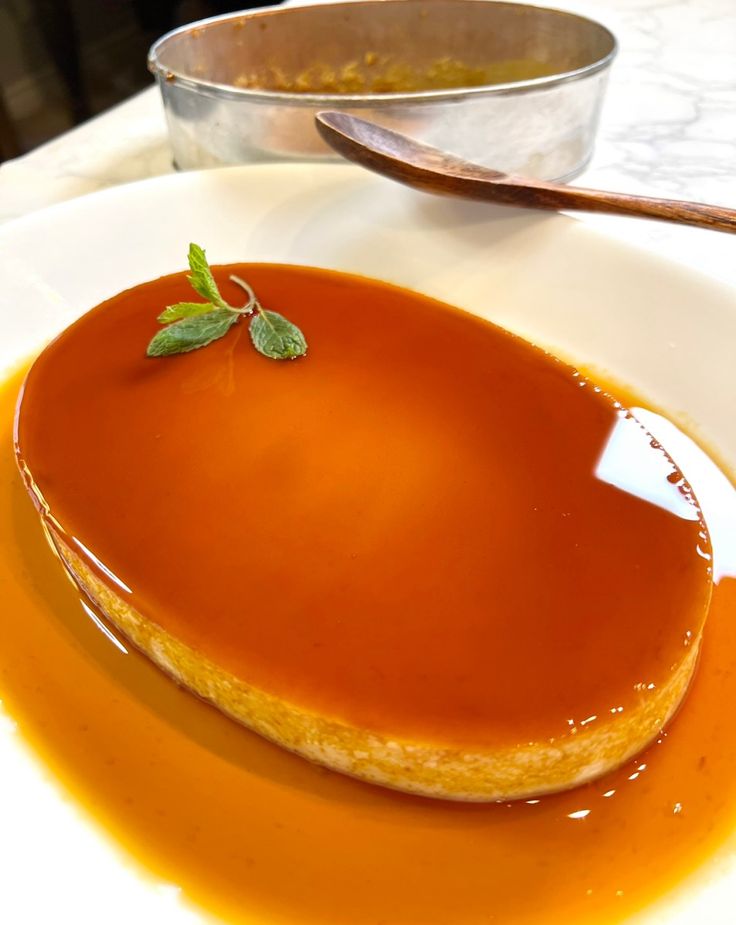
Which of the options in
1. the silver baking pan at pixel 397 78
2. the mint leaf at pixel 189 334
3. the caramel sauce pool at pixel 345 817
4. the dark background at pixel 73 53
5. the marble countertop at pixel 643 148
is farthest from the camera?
the dark background at pixel 73 53

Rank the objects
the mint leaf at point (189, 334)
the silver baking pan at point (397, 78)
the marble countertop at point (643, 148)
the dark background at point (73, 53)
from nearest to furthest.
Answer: the mint leaf at point (189, 334), the silver baking pan at point (397, 78), the marble countertop at point (643, 148), the dark background at point (73, 53)

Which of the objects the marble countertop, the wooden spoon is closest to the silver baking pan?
the wooden spoon

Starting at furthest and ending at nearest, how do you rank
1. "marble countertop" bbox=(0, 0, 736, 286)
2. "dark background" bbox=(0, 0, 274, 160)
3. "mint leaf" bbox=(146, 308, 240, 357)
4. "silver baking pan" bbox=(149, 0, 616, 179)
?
"dark background" bbox=(0, 0, 274, 160) → "marble countertop" bbox=(0, 0, 736, 286) → "silver baking pan" bbox=(149, 0, 616, 179) → "mint leaf" bbox=(146, 308, 240, 357)

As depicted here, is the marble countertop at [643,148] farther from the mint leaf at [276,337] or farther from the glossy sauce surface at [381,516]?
the mint leaf at [276,337]

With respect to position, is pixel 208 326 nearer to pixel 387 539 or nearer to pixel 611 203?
pixel 387 539

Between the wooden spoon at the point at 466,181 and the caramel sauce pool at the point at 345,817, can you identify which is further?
the wooden spoon at the point at 466,181

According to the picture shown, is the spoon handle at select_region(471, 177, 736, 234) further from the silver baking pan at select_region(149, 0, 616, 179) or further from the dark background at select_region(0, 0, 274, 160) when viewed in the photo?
the dark background at select_region(0, 0, 274, 160)

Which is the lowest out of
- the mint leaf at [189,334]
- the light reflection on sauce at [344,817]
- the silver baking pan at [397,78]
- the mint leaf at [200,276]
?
the light reflection on sauce at [344,817]

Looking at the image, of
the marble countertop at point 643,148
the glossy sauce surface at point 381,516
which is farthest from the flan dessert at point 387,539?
the marble countertop at point 643,148
